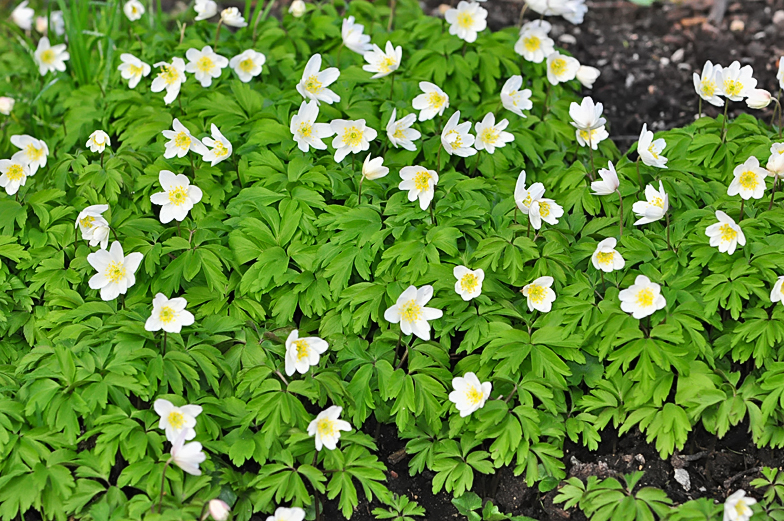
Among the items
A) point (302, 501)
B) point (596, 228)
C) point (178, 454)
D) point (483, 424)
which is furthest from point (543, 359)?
point (178, 454)

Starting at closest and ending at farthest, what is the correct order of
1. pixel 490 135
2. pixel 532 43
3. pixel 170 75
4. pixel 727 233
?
pixel 727 233 < pixel 490 135 < pixel 170 75 < pixel 532 43

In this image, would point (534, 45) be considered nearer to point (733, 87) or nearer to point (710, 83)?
point (710, 83)

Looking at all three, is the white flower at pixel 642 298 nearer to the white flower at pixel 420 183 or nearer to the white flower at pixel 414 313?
the white flower at pixel 414 313

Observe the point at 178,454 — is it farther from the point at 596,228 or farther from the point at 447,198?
the point at 596,228

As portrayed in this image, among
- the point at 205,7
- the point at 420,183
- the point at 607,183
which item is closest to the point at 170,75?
the point at 205,7

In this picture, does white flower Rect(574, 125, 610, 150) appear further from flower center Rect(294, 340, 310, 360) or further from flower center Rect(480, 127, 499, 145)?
flower center Rect(294, 340, 310, 360)
